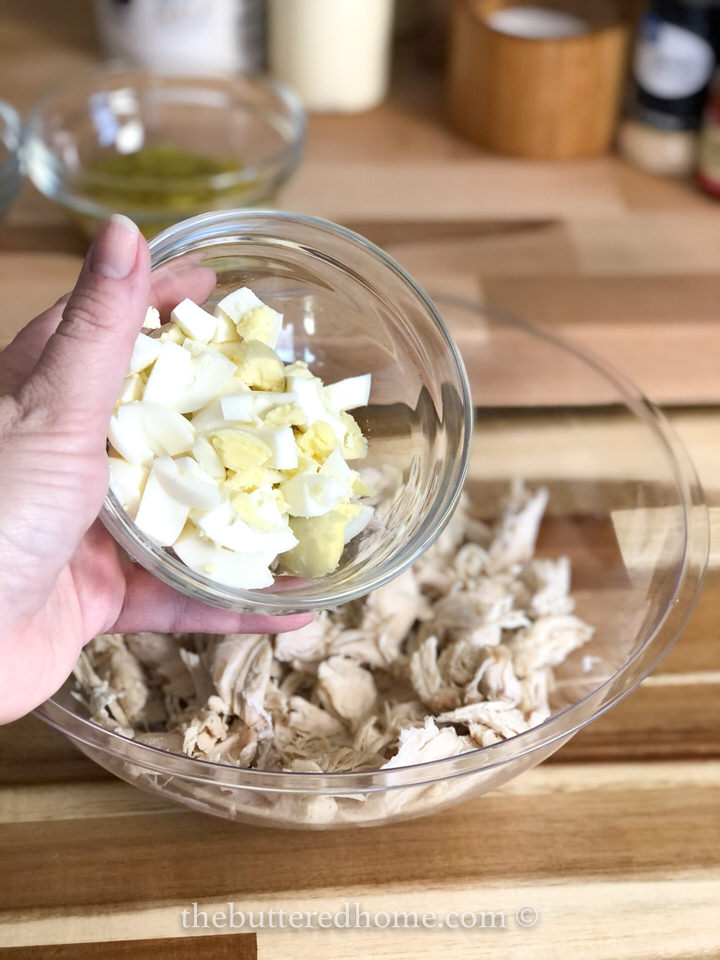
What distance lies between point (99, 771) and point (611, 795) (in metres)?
0.55

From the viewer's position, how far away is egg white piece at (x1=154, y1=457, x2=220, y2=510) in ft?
3.08

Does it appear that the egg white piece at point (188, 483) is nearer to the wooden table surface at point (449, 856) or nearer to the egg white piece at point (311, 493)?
the egg white piece at point (311, 493)

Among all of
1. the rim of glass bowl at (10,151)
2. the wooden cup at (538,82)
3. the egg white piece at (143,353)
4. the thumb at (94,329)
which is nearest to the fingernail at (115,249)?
the thumb at (94,329)

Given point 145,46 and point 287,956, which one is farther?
point 145,46

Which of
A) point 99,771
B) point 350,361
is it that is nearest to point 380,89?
point 350,361

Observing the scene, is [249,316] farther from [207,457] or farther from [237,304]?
[207,457]

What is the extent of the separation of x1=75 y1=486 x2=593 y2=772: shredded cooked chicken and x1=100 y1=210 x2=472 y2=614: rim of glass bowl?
0.14 metres

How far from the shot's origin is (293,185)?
1.85m

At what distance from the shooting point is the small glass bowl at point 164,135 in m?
1.63

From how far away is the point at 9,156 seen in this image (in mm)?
1759

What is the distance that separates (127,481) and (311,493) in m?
0.17

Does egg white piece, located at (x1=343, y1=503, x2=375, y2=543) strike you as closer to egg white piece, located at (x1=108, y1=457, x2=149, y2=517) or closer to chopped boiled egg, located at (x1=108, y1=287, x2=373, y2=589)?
chopped boiled egg, located at (x1=108, y1=287, x2=373, y2=589)

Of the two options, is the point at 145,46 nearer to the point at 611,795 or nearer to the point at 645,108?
the point at 645,108

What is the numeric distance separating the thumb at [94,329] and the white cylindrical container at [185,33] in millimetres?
1240
